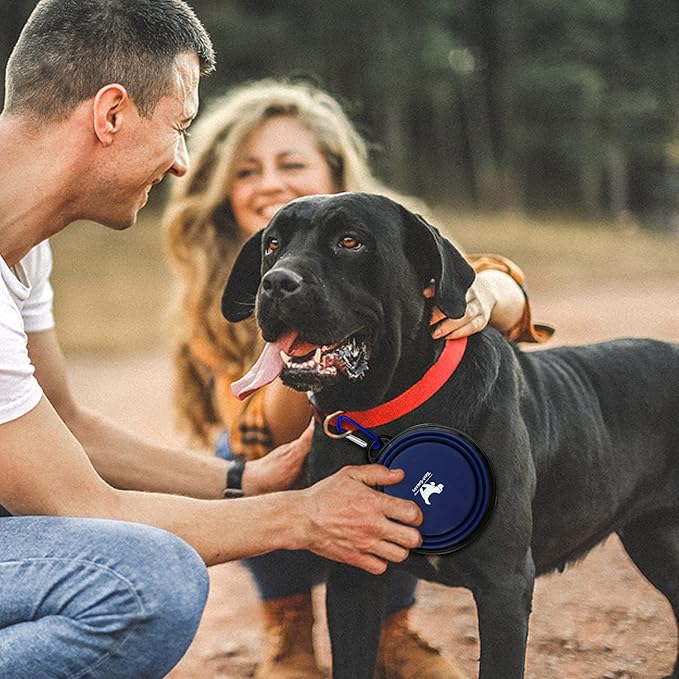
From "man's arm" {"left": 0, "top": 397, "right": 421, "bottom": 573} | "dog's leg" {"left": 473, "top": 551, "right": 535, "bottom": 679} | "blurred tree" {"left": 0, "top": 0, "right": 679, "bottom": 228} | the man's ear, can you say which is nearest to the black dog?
"dog's leg" {"left": 473, "top": 551, "right": 535, "bottom": 679}

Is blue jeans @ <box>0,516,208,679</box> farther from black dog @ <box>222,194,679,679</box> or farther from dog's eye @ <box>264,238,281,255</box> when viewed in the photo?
dog's eye @ <box>264,238,281,255</box>

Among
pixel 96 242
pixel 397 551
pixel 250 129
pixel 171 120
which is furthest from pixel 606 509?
pixel 96 242

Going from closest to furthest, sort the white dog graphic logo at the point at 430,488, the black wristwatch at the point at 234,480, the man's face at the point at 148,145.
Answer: the white dog graphic logo at the point at 430,488
the man's face at the point at 148,145
the black wristwatch at the point at 234,480

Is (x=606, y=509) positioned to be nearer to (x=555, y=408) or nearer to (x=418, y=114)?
(x=555, y=408)

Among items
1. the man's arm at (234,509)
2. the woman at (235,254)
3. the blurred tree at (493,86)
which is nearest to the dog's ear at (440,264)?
the man's arm at (234,509)

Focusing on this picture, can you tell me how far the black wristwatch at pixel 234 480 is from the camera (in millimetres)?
2510

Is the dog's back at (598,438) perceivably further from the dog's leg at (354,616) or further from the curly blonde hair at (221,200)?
the curly blonde hair at (221,200)

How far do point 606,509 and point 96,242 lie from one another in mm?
14361

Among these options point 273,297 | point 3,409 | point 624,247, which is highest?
point 273,297

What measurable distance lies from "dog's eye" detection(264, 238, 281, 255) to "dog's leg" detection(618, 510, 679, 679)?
1.11 metres

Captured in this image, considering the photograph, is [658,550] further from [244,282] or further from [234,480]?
[244,282]

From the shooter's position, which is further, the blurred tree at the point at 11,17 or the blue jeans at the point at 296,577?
the blurred tree at the point at 11,17

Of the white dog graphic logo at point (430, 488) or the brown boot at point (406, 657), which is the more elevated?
the white dog graphic logo at point (430, 488)

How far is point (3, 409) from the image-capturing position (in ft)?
6.11
